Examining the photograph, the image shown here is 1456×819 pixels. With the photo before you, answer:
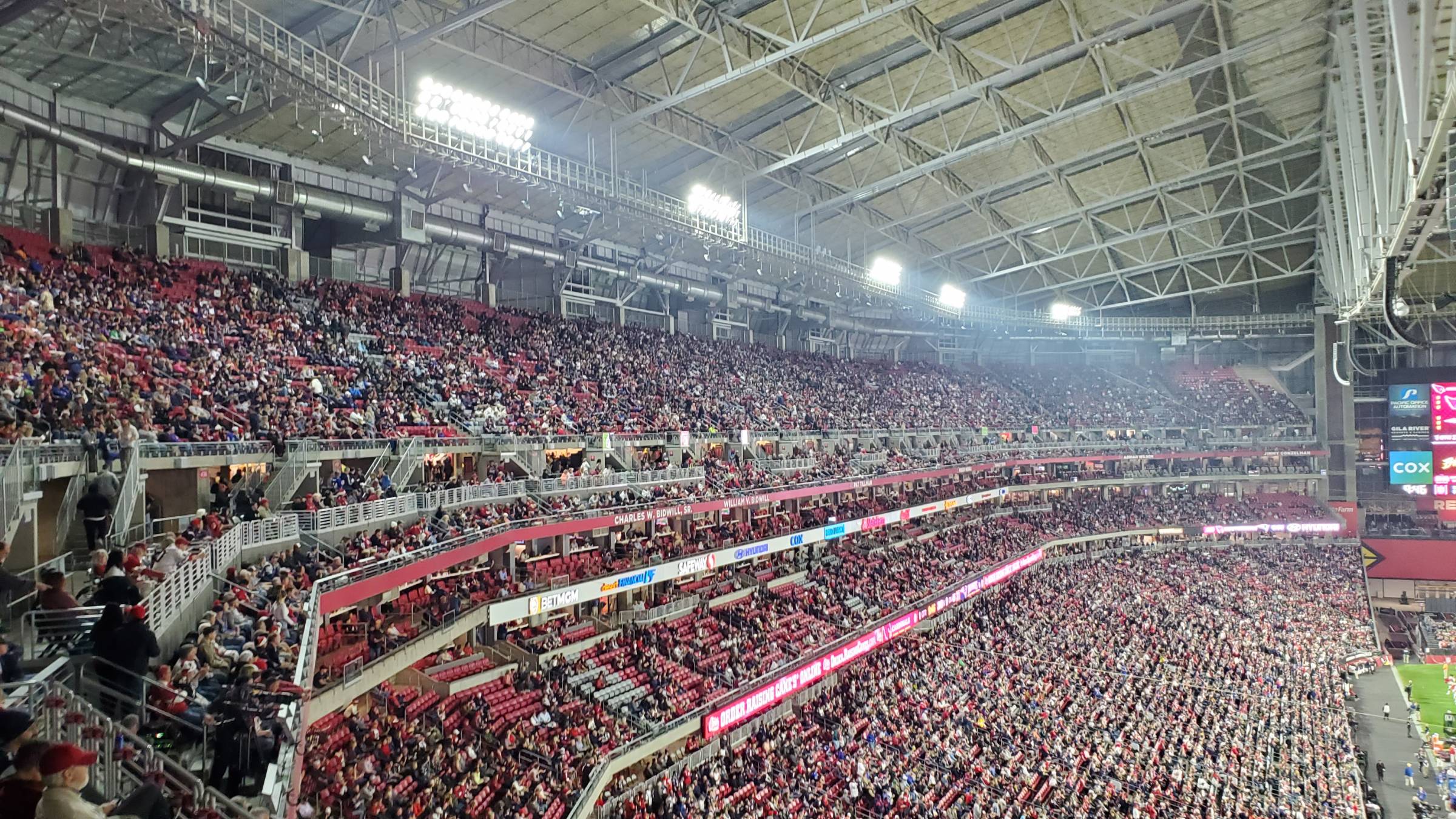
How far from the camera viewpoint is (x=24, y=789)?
4.11m

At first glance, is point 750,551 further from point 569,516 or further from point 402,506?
point 402,506

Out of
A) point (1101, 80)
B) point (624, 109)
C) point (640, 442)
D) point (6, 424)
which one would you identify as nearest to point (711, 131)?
point (624, 109)

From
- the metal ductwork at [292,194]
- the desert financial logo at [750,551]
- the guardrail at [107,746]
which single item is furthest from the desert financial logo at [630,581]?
the guardrail at [107,746]

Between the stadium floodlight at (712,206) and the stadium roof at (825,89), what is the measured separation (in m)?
0.64

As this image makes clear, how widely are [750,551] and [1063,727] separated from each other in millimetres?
11067

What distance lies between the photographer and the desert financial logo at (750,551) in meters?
29.3

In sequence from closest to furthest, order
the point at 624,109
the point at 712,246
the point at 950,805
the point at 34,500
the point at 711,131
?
the point at 34,500
the point at 950,805
the point at 624,109
the point at 711,131
the point at 712,246

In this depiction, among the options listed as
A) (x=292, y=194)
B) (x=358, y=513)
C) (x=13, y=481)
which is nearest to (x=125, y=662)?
(x=13, y=481)

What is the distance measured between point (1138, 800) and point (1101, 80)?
2737 cm

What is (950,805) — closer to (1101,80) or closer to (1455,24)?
(1455,24)

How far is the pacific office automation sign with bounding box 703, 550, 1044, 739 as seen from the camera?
74.7 ft

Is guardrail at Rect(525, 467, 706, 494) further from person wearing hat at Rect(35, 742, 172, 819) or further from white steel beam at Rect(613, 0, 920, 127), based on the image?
person wearing hat at Rect(35, 742, 172, 819)

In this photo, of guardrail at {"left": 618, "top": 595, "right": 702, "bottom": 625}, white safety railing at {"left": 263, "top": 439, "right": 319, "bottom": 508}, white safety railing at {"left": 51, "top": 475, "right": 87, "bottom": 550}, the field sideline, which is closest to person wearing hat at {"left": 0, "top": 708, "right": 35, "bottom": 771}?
white safety railing at {"left": 51, "top": 475, "right": 87, "bottom": 550}

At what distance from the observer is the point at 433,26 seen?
908 inches
